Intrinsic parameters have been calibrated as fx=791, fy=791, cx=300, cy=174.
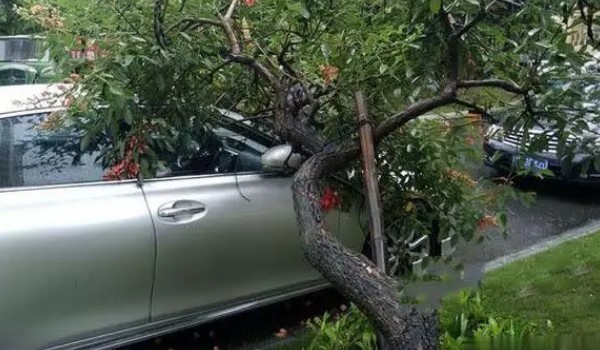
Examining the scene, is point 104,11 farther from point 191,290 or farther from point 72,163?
point 191,290

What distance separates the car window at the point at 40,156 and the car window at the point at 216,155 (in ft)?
1.26

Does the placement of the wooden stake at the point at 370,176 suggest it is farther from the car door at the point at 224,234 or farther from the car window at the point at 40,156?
the car window at the point at 40,156

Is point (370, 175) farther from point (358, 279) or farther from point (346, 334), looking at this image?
point (346, 334)

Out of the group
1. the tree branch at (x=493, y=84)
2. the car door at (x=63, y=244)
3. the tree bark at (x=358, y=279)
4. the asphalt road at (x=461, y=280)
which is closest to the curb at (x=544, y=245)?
the asphalt road at (x=461, y=280)

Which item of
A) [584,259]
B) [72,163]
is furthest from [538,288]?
[72,163]

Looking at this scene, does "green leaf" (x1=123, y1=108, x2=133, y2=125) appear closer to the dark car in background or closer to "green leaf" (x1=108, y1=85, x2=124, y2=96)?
"green leaf" (x1=108, y1=85, x2=124, y2=96)

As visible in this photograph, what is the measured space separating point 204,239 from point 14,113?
1107 mm

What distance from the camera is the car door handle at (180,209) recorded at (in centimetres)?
388

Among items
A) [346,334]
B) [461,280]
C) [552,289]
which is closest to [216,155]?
[346,334]

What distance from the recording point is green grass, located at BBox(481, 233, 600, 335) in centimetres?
474

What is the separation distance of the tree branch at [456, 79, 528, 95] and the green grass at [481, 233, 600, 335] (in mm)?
1515

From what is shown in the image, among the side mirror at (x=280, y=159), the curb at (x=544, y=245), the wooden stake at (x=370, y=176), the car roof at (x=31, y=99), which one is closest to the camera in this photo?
the wooden stake at (x=370, y=176)

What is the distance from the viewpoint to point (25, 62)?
5512 millimetres

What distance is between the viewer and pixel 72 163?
378cm
